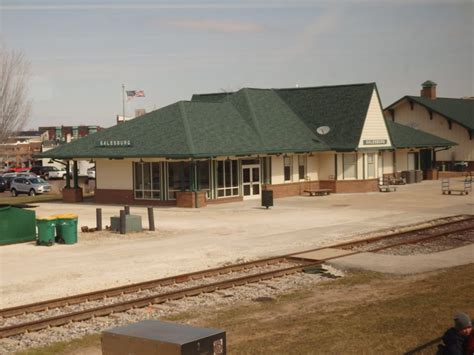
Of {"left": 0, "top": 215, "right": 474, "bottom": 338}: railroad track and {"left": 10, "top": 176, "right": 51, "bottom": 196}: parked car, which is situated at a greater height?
{"left": 10, "top": 176, "right": 51, "bottom": 196}: parked car

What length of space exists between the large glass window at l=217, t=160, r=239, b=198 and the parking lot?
1356 mm

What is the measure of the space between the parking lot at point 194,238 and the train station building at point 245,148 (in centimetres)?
197

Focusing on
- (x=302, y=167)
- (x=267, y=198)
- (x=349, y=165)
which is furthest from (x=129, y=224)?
(x=349, y=165)

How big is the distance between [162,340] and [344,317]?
7.74 m

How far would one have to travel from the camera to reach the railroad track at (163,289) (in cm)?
1502

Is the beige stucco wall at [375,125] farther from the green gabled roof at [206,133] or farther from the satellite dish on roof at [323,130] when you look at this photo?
the green gabled roof at [206,133]

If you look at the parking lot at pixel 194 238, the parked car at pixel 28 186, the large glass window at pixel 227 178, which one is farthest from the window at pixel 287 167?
the parked car at pixel 28 186

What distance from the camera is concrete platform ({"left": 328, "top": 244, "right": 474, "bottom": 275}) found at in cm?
2027

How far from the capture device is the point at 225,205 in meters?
41.4

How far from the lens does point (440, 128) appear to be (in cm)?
7050

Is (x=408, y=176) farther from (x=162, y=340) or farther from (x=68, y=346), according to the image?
(x=162, y=340)

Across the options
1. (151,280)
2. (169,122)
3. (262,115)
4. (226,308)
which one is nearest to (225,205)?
(169,122)

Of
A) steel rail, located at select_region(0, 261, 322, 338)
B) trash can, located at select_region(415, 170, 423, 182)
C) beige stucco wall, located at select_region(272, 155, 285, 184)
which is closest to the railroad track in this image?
steel rail, located at select_region(0, 261, 322, 338)

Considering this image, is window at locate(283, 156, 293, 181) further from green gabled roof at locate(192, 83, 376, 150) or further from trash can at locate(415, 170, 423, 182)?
trash can at locate(415, 170, 423, 182)
